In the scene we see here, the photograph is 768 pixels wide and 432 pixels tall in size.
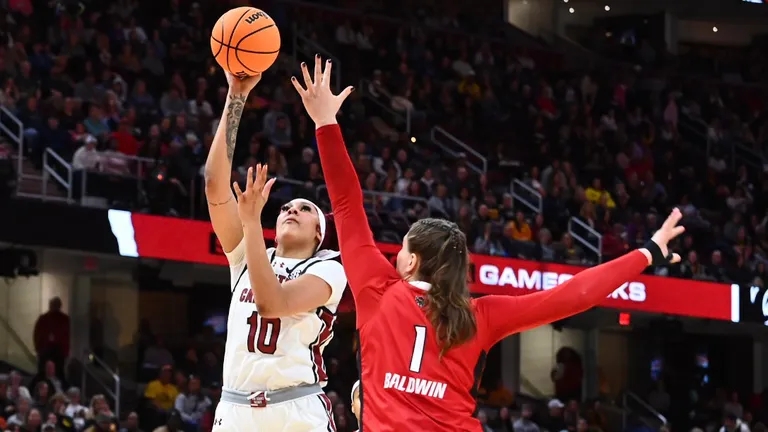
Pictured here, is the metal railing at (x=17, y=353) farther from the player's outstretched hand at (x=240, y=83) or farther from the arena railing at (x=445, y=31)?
the player's outstretched hand at (x=240, y=83)

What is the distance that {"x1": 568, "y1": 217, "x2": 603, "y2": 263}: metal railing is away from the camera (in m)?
20.5

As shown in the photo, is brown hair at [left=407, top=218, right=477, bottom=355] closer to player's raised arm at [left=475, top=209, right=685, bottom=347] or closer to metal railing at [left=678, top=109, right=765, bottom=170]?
player's raised arm at [left=475, top=209, right=685, bottom=347]

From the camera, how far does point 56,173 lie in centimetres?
1625

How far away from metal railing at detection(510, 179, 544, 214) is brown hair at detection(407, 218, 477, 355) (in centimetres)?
1661

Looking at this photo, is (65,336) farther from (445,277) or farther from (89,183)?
(445,277)

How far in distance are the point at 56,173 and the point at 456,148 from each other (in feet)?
27.6

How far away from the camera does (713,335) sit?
2639 cm

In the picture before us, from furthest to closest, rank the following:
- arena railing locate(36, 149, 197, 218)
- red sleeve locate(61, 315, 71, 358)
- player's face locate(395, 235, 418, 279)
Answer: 1. red sleeve locate(61, 315, 71, 358)
2. arena railing locate(36, 149, 197, 218)
3. player's face locate(395, 235, 418, 279)

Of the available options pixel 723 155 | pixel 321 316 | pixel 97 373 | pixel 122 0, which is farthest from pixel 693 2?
pixel 321 316

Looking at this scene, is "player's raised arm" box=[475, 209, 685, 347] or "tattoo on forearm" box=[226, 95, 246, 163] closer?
"player's raised arm" box=[475, 209, 685, 347]

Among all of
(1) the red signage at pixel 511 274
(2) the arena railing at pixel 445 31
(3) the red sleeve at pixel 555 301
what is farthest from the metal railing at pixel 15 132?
(3) the red sleeve at pixel 555 301

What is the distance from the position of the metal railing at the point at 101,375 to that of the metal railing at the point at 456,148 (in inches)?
258

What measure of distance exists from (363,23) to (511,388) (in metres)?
6.61

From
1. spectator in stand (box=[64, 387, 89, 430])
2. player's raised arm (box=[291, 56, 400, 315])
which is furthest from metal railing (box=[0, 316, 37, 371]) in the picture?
player's raised arm (box=[291, 56, 400, 315])
